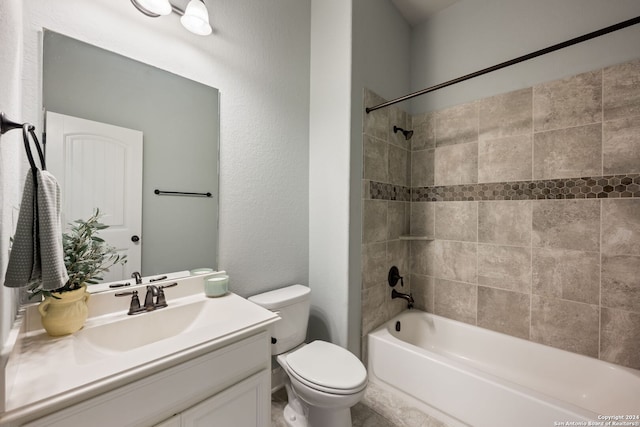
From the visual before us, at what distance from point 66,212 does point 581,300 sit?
272cm

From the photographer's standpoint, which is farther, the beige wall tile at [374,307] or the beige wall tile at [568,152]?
the beige wall tile at [374,307]

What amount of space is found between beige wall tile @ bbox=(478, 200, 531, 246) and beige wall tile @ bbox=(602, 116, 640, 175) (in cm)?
43

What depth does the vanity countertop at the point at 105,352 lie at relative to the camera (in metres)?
0.62

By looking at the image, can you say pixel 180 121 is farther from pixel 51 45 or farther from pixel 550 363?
pixel 550 363

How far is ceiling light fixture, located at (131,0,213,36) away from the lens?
3.70ft

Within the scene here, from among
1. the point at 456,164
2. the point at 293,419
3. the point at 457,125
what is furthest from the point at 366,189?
the point at 293,419

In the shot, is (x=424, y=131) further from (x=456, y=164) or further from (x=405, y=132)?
(x=456, y=164)

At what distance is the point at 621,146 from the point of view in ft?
4.67

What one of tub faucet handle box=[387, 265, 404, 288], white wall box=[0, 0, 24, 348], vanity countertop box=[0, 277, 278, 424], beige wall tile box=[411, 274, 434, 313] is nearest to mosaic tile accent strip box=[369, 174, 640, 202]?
tub faucet handle box=[387, 265, 404, 288]

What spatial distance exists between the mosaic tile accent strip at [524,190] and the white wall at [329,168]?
1.06 ft

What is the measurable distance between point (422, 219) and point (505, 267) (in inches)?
26.8

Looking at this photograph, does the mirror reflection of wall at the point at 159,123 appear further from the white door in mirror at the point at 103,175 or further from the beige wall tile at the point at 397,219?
the beige wall tile at the point at 397,219

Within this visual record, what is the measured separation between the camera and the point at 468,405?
4.50 ft

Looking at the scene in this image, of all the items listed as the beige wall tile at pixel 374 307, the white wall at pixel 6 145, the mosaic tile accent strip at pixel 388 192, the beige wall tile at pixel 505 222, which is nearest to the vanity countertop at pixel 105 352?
the white wall at pixel 6 145
